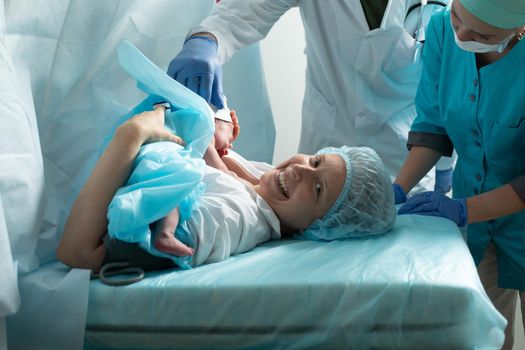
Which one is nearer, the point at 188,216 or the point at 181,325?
the point at 181,325

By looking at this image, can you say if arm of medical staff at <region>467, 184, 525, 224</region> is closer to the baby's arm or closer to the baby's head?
the baby's head

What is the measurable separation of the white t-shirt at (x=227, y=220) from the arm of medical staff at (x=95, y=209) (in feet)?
0.60

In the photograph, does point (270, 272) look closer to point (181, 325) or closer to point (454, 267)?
point (181, 325)

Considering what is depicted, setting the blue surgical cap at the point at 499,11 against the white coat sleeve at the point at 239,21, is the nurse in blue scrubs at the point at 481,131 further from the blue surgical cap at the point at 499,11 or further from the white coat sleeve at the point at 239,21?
the white coat sleeve at the point at 239,21

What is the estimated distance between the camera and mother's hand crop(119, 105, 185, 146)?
1459 mm

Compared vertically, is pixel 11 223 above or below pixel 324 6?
below

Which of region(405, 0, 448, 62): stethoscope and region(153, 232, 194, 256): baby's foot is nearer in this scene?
region(153, 232, 194, 256): baby's foot

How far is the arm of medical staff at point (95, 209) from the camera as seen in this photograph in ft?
4.48

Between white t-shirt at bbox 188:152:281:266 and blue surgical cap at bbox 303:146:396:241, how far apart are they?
0.14 meters

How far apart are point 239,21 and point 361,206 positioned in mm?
801

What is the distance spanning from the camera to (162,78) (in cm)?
161

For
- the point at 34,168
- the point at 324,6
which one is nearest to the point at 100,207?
the point at 34,168

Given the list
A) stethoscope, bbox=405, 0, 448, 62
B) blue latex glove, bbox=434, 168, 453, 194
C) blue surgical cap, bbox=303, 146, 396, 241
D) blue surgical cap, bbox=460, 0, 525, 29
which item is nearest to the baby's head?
blue surgical cap, bbox=303, 146, 396, 241

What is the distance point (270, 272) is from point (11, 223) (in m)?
0.53
